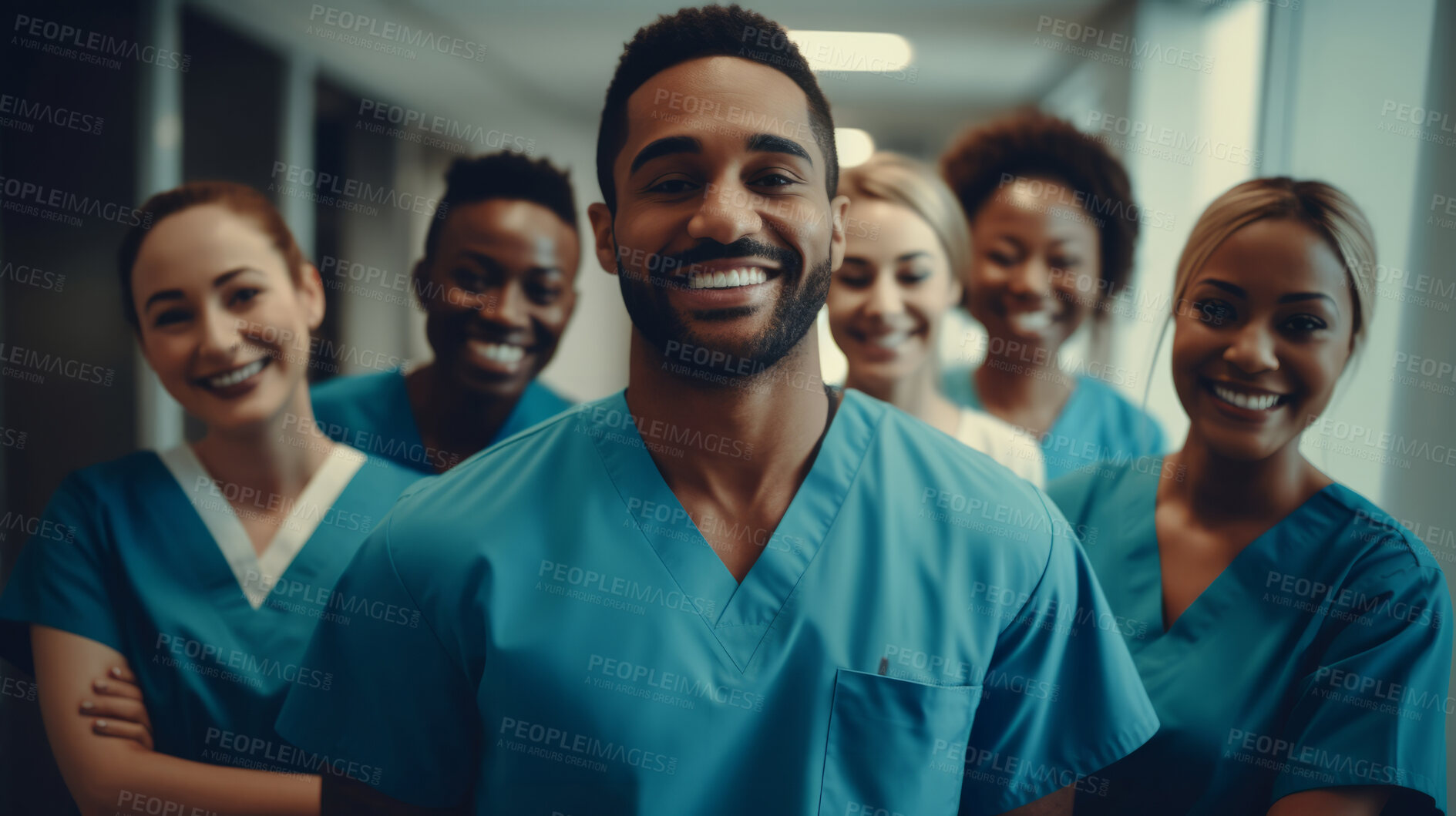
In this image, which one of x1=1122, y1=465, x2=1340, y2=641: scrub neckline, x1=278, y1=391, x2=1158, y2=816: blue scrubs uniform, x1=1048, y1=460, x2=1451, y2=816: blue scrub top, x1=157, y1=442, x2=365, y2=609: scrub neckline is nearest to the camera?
x1=278, y1=391, x2=1158, y2=816: blue scrubs uniform

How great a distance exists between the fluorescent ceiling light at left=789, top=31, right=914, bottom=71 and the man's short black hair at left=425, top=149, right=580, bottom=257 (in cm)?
45

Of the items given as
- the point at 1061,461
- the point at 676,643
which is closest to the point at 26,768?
the point at 676,643

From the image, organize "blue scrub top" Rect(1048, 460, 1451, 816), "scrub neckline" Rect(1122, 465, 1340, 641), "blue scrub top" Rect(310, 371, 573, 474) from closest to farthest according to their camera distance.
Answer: "blue scrub top" Rect(1048, 460, 1451, 816) < "scrub neckline" Rect(1122, 465, 1340, 641) < "blue scrub top" Rect(310, 371, 573, 474)

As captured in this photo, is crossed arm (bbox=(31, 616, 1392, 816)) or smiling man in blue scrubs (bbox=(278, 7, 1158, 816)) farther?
crossed arm (bbox=(31, 616, 1392, 816))

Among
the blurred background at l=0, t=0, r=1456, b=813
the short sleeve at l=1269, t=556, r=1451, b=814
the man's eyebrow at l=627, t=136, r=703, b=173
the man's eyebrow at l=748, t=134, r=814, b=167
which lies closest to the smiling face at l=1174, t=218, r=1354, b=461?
the blurred background at l=0, t=0, r=1456, b=813

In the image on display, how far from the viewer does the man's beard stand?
870 millimetres

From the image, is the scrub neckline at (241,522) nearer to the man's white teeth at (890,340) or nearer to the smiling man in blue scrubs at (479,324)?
the smiling man in blue scrubs at (479,324)

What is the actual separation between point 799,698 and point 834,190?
0.60 m

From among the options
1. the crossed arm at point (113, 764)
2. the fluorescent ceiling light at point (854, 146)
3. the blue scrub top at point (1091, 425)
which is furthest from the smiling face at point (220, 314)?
the blue scrub top at point (1091, 425)

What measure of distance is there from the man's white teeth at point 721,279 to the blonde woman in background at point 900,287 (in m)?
0.35

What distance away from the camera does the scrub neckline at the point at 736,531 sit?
86cm

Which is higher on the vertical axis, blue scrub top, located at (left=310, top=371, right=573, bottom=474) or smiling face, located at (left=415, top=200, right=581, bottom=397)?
smiling face, located at (left=415, top=200, right=581, bottom=397)

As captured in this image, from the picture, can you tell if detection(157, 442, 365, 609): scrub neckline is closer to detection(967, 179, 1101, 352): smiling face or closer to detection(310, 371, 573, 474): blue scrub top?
detection(310, 371, 573, 474): blue scrub top

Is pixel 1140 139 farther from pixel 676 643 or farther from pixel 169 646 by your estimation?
pixel 169 646
